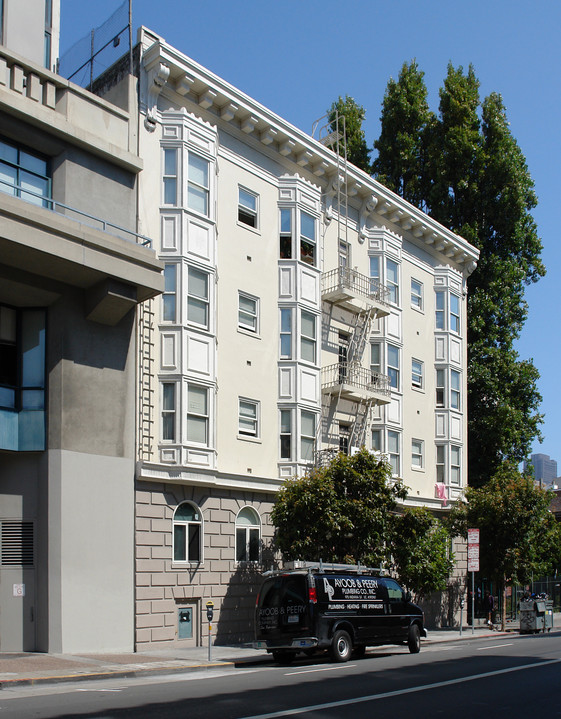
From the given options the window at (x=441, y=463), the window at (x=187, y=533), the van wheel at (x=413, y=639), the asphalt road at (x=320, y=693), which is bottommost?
the van wheel at (x=413, y=639)

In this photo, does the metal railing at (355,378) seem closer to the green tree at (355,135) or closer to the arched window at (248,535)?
the arched window at (248,535)

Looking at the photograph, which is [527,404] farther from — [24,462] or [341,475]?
[24,462]

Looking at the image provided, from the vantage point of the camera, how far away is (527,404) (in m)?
44.4

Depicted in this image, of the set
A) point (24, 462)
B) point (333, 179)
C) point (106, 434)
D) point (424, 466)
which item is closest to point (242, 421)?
point (106, 434)

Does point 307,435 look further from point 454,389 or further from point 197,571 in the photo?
point 454,389

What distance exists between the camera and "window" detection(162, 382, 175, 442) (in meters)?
24.0

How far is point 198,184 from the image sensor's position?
25.9 meters

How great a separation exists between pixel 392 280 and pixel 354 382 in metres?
6.11

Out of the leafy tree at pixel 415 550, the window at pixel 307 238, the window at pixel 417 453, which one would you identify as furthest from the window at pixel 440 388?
the leafy tree at pixel 415 550

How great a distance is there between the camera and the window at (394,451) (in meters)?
34.9

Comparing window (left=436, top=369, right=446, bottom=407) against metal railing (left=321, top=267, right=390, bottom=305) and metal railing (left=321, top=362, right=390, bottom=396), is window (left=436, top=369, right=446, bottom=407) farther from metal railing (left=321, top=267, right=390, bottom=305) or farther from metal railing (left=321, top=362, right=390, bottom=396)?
metal railing (left=321, top=267, right=390, bottom=305)

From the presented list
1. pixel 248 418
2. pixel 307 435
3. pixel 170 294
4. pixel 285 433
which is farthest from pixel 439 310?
pixel 170 294

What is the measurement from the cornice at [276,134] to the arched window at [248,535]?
1245 centimetres

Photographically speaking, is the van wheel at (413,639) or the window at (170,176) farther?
the window at (170,176)
